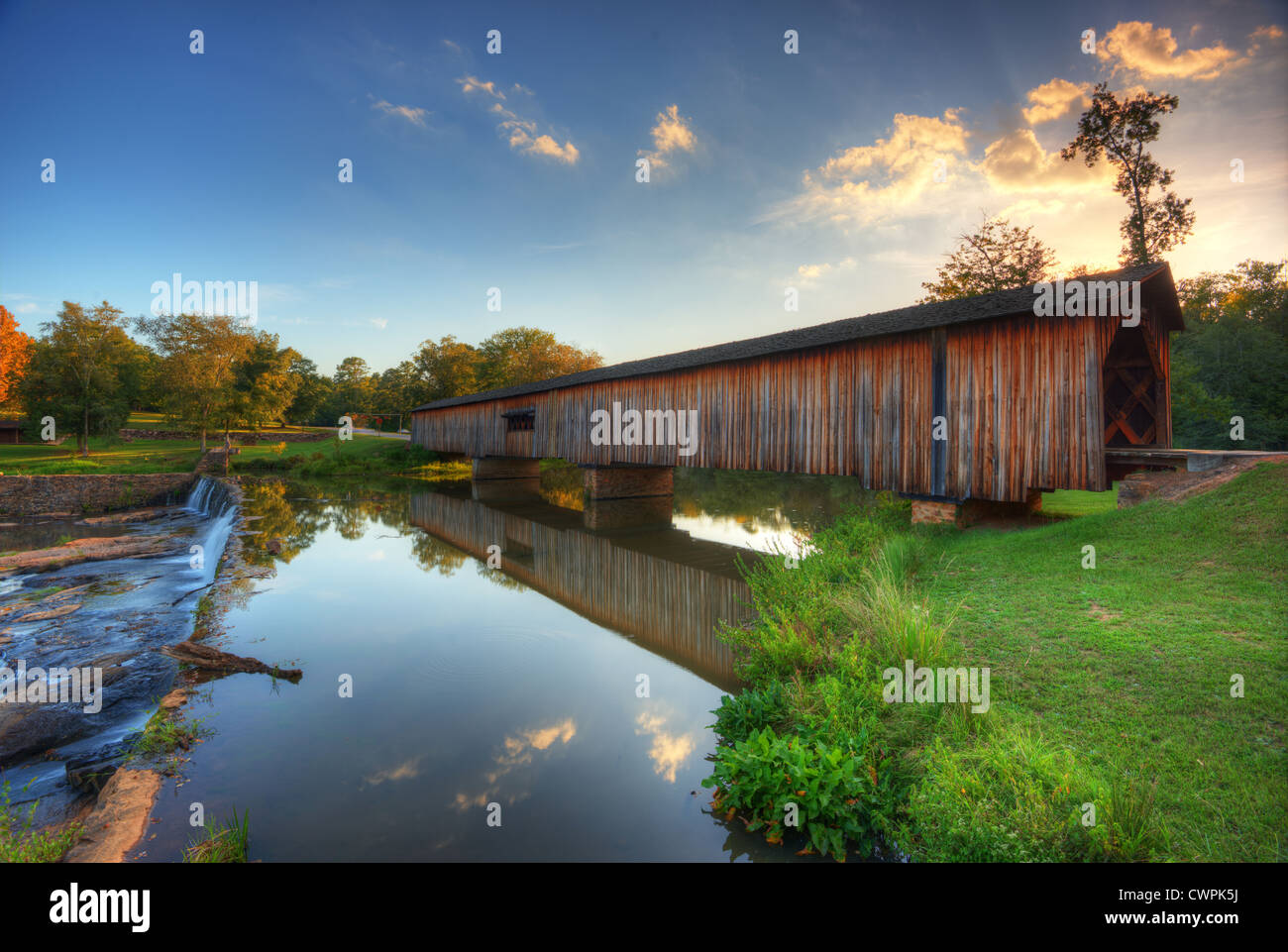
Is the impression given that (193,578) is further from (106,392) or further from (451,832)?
(106,392)

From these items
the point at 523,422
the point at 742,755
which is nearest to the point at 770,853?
the point at 742,755

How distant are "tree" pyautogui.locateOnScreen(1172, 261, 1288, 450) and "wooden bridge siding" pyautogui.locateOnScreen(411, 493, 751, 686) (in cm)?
1683

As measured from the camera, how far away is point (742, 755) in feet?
13.1

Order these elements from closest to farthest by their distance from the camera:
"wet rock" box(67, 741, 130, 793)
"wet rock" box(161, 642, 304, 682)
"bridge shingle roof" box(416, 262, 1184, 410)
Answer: "wet rock" box(67, 741, 130, 793), "wet rock" box(161, 642, 304, 682), "bridge shingle roof" box(416, 262, 1184, 410)

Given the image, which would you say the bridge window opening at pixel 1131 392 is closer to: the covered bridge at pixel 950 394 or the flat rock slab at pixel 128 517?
the covered bridge at pixel 950 394

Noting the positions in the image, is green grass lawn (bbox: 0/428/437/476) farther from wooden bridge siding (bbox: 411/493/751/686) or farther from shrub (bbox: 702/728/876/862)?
shrub (bbox: 702/728/876/862)

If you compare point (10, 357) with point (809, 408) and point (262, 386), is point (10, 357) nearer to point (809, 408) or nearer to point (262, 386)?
point (262, 386)

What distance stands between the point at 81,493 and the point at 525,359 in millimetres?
29661

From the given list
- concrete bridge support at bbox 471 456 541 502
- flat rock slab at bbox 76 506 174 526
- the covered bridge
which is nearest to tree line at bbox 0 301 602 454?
flat rock slab at bbox 76 506 174 526

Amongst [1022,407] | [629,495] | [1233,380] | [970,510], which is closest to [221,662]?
[970,510]

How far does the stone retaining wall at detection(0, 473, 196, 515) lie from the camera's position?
21.4 m

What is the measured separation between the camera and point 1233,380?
1858cm

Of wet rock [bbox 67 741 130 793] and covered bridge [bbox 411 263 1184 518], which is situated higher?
covered bridge [bbox 411 263 1184 518]

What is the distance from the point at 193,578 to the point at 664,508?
14346 mm
